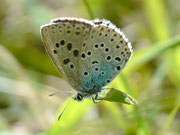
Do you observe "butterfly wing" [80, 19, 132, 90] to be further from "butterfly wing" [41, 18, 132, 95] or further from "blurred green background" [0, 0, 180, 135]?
"blurred green background" [0, 0, 180, 135]

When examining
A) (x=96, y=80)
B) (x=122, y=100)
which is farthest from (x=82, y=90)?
(x=122, y=100)

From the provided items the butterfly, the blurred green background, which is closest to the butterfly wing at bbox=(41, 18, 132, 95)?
the butterfly

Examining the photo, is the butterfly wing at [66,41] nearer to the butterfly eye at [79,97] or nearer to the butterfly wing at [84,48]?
→ the butterfly wing at [84,48]

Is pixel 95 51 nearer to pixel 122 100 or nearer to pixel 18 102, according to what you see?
pixel 122 100

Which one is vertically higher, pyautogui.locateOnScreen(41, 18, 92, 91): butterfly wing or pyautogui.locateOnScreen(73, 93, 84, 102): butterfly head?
pyautogui.locateOnScreen(41, 18, 92, 91): butterfly wing

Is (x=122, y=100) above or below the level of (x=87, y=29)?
below

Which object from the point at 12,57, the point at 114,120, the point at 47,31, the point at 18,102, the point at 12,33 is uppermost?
the point at 12,33

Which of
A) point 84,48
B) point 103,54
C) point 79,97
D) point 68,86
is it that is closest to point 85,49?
point 84,48
